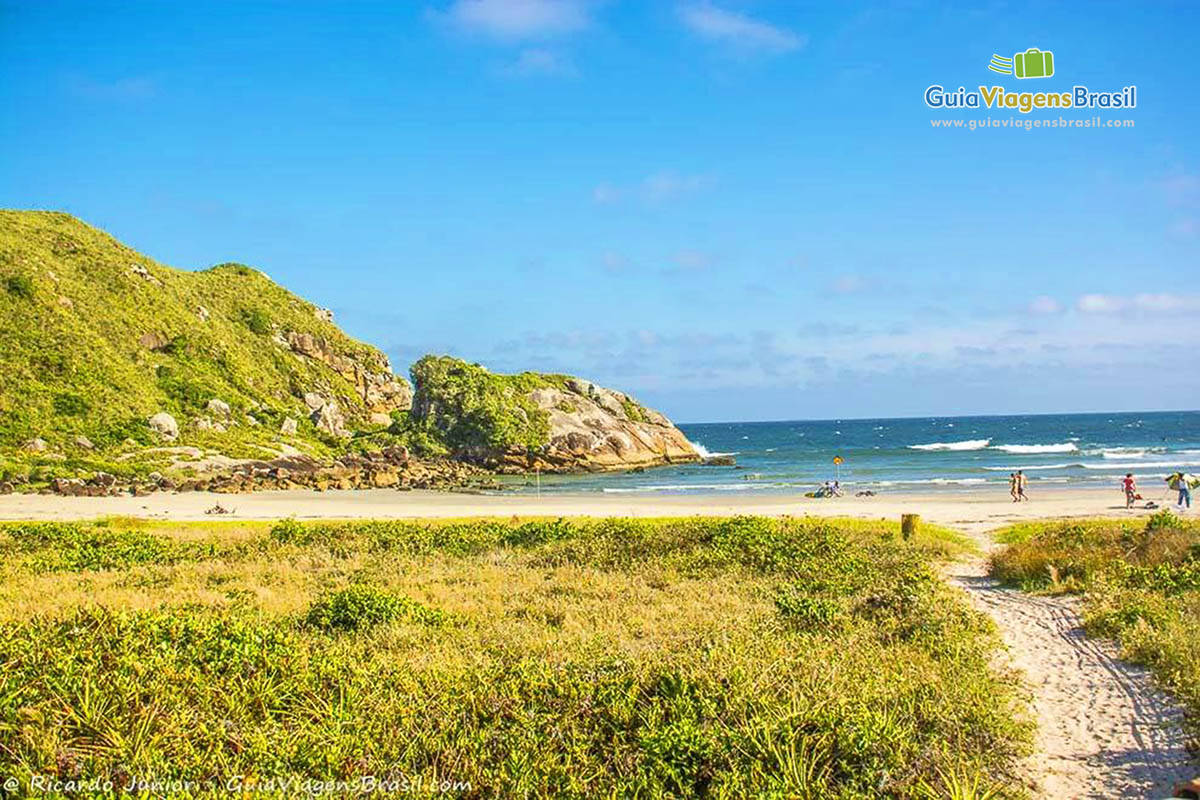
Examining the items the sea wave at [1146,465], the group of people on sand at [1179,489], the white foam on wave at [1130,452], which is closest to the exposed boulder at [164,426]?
the group of people on sand at [1179,489]

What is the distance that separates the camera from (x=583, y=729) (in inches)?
272

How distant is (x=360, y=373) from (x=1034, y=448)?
3381 inches

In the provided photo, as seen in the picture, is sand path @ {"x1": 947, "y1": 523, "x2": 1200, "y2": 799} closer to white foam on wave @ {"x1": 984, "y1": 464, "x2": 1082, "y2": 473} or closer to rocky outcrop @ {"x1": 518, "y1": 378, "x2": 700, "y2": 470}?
white foam on wave @ {"x1": 984, "y1": 464, "x2": 1082, "y2": 473}

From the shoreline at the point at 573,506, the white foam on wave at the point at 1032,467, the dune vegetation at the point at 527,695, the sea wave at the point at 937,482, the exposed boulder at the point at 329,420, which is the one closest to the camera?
the dune vegetation at the point at 527,695

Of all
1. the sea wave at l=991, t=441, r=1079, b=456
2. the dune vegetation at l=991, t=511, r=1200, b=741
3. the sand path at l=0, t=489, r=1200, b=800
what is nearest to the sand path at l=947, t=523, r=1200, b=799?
the sand path at l=0, t=489, r=1200, b=800

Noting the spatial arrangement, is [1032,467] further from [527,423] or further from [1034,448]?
[527,423]

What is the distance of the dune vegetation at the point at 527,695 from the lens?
5.97 m

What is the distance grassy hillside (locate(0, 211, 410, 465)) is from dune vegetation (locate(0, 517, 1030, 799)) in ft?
189

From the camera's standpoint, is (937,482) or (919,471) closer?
(937,482)

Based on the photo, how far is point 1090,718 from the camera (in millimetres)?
8977

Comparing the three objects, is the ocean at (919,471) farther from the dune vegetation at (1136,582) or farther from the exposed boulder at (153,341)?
the exposed boulder at (153,341)

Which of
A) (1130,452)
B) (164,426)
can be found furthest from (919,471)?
(164,426)

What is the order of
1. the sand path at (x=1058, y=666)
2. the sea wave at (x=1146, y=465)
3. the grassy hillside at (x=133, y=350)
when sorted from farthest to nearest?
the sea wave at (x=1146, y=465)
the grassy hillside at (x=133, y=350)
the sand path at (x=1058, y=666)

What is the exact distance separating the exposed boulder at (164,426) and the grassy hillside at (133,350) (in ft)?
2.64
